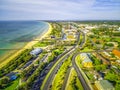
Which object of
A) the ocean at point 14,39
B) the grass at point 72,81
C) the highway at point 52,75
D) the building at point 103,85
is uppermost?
the building at point 103,85

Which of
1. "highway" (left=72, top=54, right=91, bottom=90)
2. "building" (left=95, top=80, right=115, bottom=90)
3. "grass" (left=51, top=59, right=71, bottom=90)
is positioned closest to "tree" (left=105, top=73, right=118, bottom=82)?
"building" (left=95, top=80, right=115, bottom=90)

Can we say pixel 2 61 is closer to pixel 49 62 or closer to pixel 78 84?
pixel 49 62

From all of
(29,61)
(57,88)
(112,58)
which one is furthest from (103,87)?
(29,61)

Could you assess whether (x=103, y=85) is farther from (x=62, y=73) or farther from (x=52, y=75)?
(x=52, y=75)

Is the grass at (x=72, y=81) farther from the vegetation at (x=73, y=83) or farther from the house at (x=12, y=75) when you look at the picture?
the house at (x=12, y=75)

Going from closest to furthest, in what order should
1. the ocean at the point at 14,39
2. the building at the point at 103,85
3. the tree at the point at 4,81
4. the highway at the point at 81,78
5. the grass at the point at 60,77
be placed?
the building at the point at 103,85
the highway at the point at 81,78
the grass at the point at 60,77
the tree at the point at 4,81
the ocean at the point at 14,39

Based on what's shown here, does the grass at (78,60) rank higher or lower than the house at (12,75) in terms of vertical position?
higher

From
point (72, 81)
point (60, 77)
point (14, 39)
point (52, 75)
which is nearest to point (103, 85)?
point (72, 81)

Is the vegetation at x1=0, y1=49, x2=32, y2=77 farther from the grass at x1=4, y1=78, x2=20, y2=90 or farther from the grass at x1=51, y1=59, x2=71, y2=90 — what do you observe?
the grass at x1=51, y1=59, x2=71, y2=90

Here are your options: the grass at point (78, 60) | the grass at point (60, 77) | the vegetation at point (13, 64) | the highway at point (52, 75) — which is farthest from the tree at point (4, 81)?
the grass at point (78, 60)

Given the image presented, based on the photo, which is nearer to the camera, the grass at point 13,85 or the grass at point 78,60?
the grass at point 13,85
